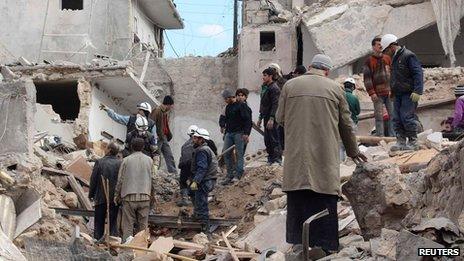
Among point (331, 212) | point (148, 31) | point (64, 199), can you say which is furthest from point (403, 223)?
point (148, 31)

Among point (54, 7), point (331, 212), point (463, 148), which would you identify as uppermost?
point (54, 7)

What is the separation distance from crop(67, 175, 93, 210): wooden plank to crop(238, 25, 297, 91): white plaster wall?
11033 millimetres

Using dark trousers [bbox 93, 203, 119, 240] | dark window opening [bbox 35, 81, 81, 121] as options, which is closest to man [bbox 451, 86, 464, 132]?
dark trousers [bbox 93, 203, 119, 240]

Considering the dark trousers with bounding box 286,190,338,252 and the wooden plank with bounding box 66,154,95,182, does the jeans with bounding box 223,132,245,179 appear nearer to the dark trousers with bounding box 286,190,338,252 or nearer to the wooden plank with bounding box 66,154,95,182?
the wooden plank with bounding box 66,154,95,182

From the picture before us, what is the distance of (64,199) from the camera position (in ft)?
46.2

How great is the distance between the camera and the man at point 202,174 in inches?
507

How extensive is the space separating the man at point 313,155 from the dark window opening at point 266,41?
17.9 m

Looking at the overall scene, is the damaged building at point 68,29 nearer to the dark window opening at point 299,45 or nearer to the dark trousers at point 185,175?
the dark window opening at point 299,45

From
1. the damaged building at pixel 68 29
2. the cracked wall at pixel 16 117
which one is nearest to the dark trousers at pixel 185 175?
the cracked wall at pixel 16 117

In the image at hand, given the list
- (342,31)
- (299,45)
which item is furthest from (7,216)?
(299,45)

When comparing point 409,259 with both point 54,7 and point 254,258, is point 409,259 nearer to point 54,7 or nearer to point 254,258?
point 254,258

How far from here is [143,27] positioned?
2998 centimetres

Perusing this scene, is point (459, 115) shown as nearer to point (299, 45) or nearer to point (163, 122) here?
point (163, 122)

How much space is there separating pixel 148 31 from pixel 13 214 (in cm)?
2140
